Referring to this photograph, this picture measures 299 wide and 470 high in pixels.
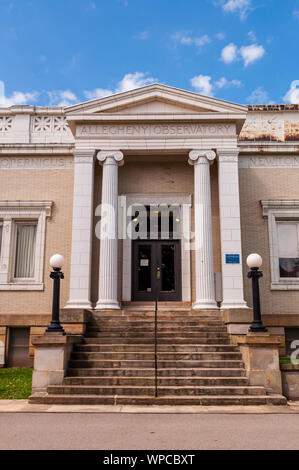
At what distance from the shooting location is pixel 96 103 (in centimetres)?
1528

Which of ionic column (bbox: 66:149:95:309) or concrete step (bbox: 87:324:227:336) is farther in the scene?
ionic column (bbox: 66:149:95:309)

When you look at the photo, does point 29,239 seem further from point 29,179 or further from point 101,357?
point 101,357

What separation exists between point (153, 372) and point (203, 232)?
19.0 ft

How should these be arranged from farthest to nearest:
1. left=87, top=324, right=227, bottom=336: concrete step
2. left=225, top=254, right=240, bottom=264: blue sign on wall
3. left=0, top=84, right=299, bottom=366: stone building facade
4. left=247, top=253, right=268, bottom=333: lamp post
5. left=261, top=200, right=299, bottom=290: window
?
left=261, top=200, right=299, bottom=290: window, left=0, top=84, right=299, bottom=366: stone building facade, left=225, top=254, right=240, bottom=264: blue sign on wall, left=87, top=324, right=227, bottom=336: concrete step, left=247, top=253, right=268, bottom=333: lamp post

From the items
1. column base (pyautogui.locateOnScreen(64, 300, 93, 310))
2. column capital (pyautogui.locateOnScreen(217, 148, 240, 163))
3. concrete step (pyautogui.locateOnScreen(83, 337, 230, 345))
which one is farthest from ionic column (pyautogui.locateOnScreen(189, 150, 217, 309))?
column base (pyautogui.locateOnScreen(64, 300, 93, 310))

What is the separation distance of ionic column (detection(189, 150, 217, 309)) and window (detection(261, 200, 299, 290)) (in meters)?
2.84

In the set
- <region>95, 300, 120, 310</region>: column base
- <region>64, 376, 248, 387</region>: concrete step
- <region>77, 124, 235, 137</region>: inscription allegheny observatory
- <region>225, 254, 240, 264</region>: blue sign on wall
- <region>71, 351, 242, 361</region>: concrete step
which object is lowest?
<region>64, 376, 248, 387</region>: concrete step

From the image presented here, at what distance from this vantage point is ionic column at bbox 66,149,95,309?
14188 millimetres

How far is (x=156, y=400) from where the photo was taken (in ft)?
29.7

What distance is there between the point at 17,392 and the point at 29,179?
8921 mm

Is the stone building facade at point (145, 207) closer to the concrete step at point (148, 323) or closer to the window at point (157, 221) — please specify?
the window at point (157, 221)

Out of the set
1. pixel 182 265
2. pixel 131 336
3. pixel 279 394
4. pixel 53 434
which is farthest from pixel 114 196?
pixel 53 434

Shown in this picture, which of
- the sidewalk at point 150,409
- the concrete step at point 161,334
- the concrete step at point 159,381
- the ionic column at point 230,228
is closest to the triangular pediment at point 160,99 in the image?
the ionic column at point 230,228

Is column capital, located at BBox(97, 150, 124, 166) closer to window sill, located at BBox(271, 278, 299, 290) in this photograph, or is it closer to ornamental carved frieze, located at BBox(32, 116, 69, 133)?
ornamental carved frieze, located at BBox(32, 116, 69, 133)
